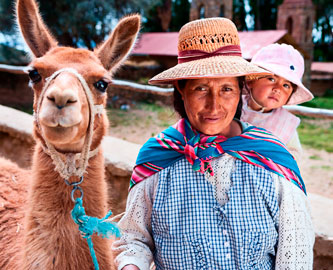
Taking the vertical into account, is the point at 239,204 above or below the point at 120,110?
above

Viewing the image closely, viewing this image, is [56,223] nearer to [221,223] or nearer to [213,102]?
[221,223]

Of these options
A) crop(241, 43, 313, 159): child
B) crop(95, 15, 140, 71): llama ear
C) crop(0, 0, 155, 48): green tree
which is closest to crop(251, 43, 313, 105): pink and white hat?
crop(241, 43, 313, 159): child

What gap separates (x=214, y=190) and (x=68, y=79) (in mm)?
858

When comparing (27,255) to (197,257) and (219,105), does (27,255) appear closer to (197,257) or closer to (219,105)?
(197,257)

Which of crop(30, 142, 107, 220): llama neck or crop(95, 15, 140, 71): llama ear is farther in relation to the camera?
crop(95, 15, 140, 71): llama ear

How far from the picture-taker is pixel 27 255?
1.63m

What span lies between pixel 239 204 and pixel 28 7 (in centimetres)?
156

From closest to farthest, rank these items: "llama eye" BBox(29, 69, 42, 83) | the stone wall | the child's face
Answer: "llama eye" BBox(29, 69, 42, 83) → the child's face → the stone wall

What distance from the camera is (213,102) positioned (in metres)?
1.56

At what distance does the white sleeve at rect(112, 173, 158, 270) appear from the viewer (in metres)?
1.63

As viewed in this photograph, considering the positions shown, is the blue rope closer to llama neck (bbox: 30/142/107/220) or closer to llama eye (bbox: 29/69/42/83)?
llama neck (bbox: 30/142/107/220)

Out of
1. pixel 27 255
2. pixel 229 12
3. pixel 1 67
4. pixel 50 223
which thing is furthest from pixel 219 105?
pixel 229 12

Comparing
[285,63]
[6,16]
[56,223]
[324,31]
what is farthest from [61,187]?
[324,31]

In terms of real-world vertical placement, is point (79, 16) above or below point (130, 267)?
above
